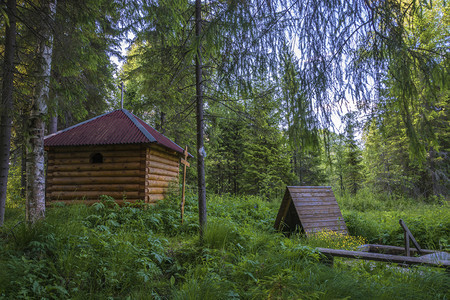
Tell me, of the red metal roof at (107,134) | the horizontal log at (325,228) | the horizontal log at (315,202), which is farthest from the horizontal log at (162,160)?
the horizontal log at (325,228)

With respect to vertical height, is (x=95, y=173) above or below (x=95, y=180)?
above

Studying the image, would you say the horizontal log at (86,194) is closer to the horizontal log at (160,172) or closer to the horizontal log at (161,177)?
the horizontal log at (161,177)

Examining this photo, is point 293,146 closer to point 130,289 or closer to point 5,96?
point 130,289

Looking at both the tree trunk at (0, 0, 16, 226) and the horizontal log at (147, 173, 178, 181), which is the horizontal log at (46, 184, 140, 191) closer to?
the horizontal log at (147, 173, 178, 181)

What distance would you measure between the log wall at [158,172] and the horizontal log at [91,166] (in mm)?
577

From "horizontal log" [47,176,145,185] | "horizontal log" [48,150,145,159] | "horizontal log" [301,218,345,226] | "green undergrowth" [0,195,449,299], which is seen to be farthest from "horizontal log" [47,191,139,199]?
"horizontal log" [301,218,345,226]

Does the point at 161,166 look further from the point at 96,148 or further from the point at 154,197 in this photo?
the point at 96,148

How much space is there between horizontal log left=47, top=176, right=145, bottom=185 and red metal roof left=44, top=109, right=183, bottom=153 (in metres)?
1.36

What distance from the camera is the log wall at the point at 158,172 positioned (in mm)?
9665

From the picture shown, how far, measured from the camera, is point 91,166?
32.4 feet

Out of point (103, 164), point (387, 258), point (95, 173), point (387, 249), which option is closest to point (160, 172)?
point (103, 164)

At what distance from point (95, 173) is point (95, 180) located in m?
0.27

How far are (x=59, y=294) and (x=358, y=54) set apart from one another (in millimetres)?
4838

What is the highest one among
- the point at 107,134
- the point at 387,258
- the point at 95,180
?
the point at 107,134
